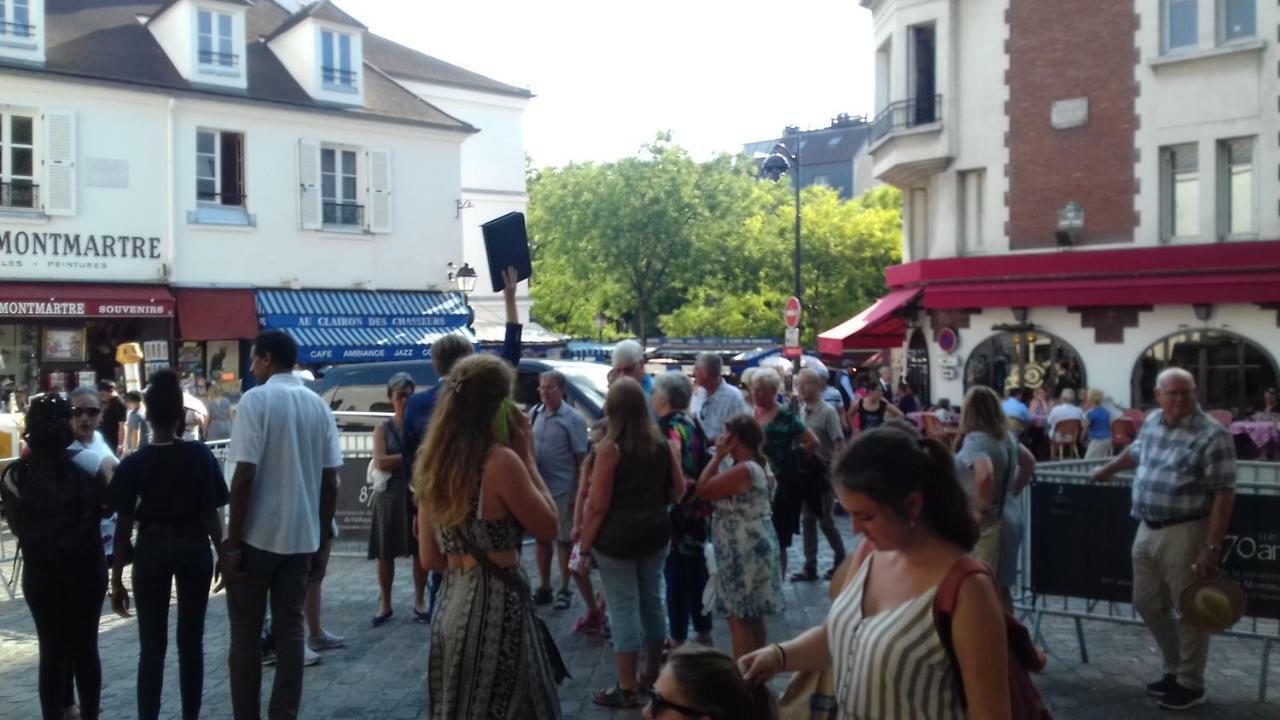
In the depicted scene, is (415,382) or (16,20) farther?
(16,20)

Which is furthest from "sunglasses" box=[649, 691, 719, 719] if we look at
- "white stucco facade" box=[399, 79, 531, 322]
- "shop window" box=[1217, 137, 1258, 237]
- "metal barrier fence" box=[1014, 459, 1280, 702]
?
"white stucco facade" box=[399, 79, 531, 322]

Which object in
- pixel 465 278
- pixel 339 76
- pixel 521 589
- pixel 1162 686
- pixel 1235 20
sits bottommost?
pixel 1162 686

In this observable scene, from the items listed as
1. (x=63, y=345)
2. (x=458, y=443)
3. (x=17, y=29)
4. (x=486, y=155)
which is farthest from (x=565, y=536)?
(x=486, y=155)

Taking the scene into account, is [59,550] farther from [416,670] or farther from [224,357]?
[224,357]

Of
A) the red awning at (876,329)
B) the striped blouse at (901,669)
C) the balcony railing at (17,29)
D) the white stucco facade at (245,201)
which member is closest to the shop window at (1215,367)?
the red awning at (876,329)

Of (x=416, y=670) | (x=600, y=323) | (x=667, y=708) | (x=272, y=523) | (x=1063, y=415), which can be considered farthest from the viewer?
(x=600, y=323)

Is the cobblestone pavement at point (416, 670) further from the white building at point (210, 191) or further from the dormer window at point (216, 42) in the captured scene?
the dormer window at point (216, 42)

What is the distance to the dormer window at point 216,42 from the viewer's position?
26688 millimetres

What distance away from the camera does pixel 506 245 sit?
6949 millimetres

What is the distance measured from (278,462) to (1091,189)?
63.8ft

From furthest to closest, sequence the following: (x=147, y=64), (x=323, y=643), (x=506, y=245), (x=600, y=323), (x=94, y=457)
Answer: (x=600, y=323) < (x=147, y=64) < (x=323, y=643) < (x=506, y=245) < (x=94, y=457)

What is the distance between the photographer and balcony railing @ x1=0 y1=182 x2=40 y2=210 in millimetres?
23625

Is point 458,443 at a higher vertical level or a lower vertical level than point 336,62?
lower

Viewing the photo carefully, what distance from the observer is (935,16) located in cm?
2402
